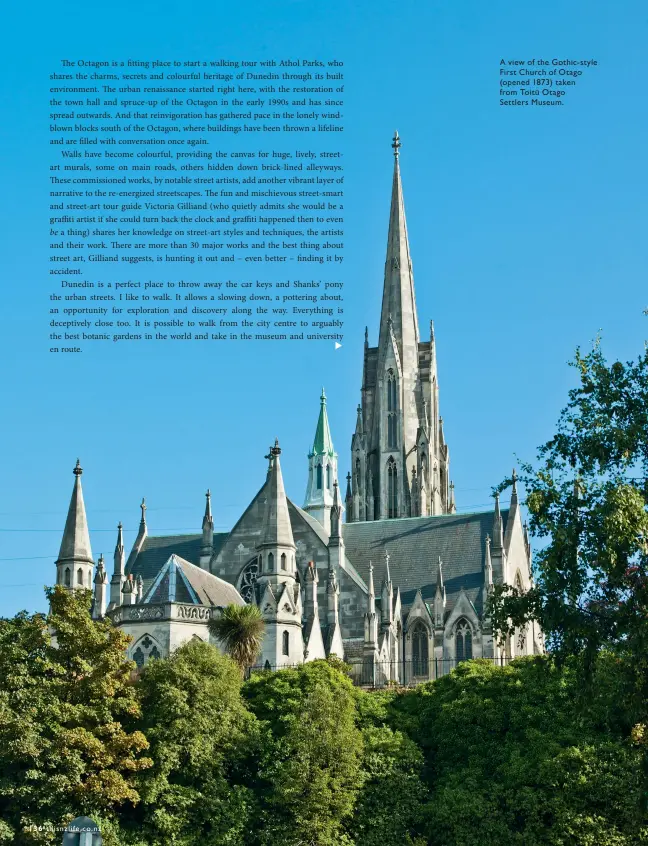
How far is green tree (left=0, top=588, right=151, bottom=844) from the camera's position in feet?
168

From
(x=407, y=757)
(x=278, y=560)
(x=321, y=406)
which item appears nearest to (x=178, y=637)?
(x=278, y=560)

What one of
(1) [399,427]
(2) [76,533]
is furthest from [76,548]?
(1) [399,427]

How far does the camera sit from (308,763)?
53.7m

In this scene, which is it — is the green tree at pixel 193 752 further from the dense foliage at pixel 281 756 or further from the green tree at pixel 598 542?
the green tree at pixel 598 542

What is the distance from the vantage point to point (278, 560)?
73.0 metres

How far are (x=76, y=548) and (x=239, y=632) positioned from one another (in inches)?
516

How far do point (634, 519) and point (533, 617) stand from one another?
4090 mm

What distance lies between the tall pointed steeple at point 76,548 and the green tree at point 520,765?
69.3ft

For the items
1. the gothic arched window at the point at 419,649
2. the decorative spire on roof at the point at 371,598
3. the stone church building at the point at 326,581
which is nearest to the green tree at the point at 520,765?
the stone church building at the point at 326,581

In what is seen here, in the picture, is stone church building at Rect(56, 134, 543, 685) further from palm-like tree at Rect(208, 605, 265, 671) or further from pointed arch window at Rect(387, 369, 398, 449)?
pointed arch window at Rect(387, 369, 398, 449)

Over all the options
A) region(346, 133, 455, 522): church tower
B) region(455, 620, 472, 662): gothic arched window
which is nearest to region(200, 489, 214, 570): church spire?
region(455, 620, 472, 662): gothic arched window

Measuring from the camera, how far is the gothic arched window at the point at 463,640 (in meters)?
82.2

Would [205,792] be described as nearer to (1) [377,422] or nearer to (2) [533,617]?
(2) [533,617]

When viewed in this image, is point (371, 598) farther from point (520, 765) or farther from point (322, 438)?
point (322, 438)
